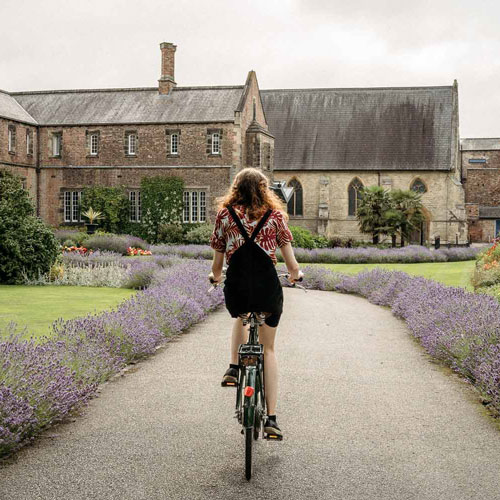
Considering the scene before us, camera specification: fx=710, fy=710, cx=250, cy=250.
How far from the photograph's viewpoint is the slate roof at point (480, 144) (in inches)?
3504

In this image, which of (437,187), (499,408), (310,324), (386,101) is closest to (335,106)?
(386,101)

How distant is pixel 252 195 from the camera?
552 cm

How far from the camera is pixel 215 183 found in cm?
4078

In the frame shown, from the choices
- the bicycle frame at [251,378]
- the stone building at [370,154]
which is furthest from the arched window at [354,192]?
the bicycle frame at [251,378]

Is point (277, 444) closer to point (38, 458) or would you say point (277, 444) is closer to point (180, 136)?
point (38, 458)

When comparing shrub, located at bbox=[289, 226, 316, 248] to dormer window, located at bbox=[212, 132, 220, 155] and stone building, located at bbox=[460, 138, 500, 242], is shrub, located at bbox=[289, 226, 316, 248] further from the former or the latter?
stone building, located at bbox=[460, 138, 500, 242]

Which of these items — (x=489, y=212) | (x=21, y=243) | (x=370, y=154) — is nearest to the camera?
(x=21, y=243)

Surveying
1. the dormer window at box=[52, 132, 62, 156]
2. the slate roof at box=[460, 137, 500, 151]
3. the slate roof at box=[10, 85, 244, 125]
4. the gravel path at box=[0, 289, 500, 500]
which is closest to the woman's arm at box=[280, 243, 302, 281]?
the gravel path at box=[0, 289, 500, 500]

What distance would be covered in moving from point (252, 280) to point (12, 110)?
40.7 metres

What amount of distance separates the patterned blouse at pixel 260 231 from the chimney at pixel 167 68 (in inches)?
1525

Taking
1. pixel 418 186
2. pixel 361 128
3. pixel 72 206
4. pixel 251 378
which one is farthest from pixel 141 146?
pixel 251 378

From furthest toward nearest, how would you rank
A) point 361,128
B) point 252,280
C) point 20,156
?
point 361,128
point 20,156
point 252,280

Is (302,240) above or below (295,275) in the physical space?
below

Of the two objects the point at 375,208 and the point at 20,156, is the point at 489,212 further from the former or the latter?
the point at 20,156
